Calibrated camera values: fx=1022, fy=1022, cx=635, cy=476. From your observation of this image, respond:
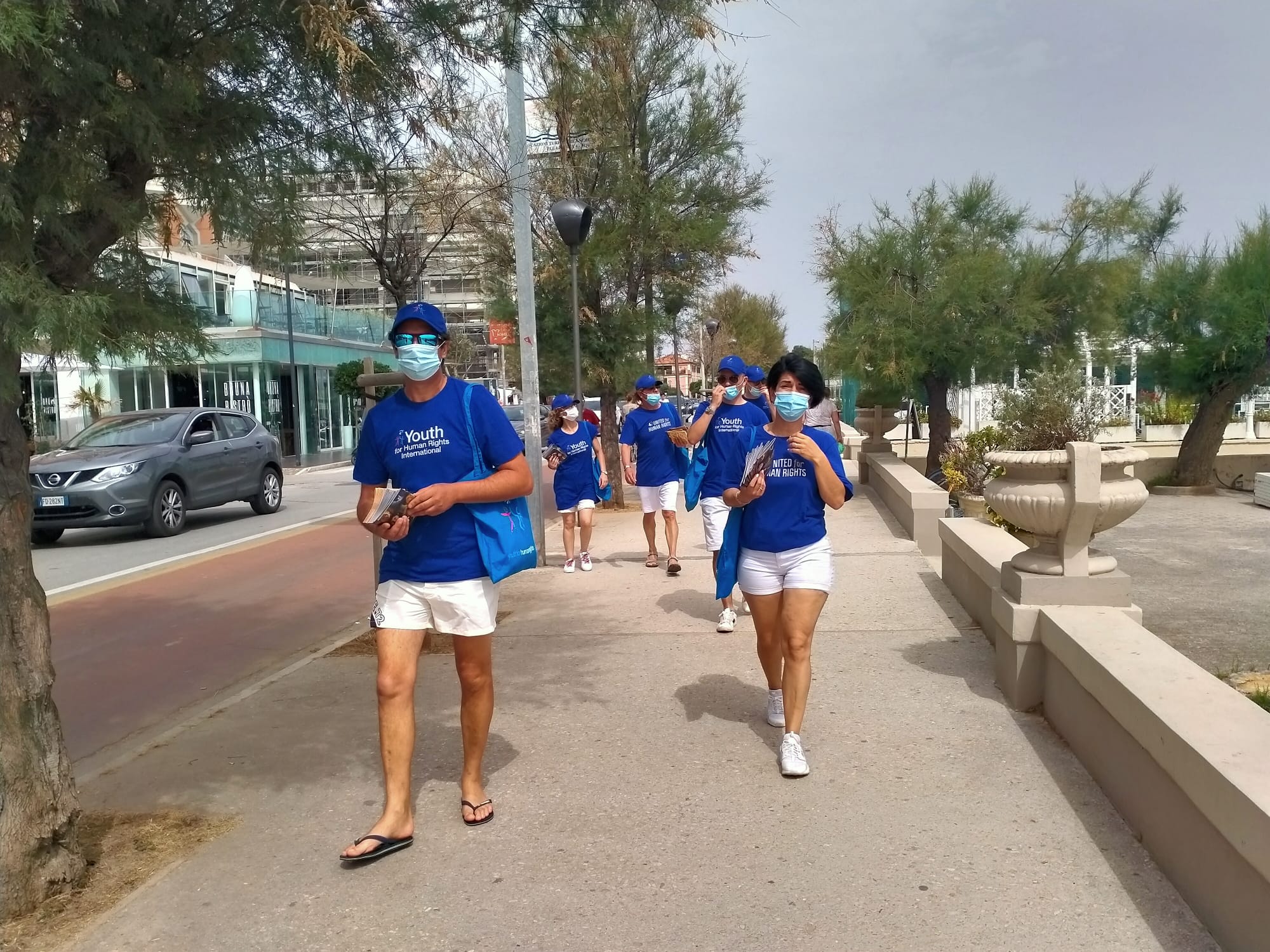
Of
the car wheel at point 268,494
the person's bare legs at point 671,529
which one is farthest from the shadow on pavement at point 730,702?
the car wheel at point 268,494

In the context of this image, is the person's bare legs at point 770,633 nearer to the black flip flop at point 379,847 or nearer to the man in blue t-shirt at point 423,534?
the man in blue t-shirt at point 423,534

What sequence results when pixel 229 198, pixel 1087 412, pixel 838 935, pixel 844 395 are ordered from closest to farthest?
pixel 838 935
pixel 229 198
pixel 1087 412
pixel 844 395

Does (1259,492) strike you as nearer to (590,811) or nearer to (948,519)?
(948,519)

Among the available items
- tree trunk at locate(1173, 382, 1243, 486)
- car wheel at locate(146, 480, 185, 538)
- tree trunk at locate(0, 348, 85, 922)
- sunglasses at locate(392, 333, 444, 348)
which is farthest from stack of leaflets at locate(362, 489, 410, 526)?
tree trunk at locate(1173, 382, 1243, 486)

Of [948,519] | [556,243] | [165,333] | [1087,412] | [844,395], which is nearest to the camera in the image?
[165,333]

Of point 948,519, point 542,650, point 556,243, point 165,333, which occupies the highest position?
point 556,243

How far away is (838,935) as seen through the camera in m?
3.00

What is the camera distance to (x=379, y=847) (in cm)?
358

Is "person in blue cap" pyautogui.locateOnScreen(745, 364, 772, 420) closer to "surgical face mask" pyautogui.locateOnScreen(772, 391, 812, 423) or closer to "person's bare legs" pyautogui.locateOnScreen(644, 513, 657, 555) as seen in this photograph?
"surgical face mask" pyautogui.locateOnScreen(772, 391, 812, 423)

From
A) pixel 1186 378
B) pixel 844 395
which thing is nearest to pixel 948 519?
pixel 1186 378

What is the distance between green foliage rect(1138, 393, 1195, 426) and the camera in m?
19.9

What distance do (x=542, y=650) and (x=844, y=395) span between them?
21071 millimetres

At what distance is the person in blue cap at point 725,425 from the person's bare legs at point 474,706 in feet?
8.56

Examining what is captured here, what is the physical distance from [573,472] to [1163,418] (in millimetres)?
15597
